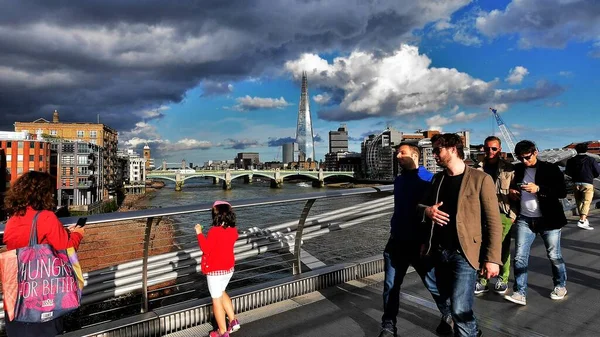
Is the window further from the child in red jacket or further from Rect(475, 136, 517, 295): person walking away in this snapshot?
Rect(475, 136, 517, 295): person walking away

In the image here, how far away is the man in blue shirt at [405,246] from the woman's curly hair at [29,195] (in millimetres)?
2471

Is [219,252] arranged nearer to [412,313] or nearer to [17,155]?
[412,313]

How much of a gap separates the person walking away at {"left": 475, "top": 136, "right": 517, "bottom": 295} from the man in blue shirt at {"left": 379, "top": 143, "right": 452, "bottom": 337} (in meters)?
1.18

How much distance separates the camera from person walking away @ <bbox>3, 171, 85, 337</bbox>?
7.41ft

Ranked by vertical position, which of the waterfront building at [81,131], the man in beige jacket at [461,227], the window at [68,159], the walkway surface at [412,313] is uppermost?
the waterfront building at [81,131]

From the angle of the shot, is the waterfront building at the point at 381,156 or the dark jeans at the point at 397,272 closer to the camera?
the dark jeans at the point at 397,272

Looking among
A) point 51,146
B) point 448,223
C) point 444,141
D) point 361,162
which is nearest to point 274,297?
point 448,223

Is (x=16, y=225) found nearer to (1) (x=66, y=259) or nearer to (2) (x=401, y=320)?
(1) (x=66, y=259)

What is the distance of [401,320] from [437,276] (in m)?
0.78

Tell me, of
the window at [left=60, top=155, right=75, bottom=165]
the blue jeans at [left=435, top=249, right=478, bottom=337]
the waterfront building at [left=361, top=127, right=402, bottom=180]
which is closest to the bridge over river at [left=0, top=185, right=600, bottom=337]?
the blue jeans at [left=435, top=249, right=478, bottom=337]

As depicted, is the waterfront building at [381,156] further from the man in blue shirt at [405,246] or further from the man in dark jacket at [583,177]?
the man in blue shirt at [405,246]

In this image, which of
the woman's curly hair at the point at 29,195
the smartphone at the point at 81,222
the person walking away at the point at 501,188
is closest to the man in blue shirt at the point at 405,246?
the person walking away at the point at 501,188

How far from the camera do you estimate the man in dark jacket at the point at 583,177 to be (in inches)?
306

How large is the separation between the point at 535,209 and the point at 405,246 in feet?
5.67
